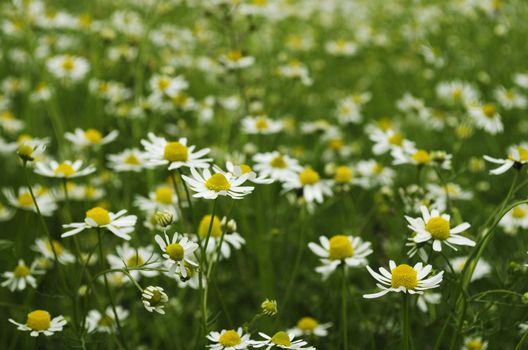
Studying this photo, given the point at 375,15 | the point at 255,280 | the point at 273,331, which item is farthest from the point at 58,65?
the point at 375,15

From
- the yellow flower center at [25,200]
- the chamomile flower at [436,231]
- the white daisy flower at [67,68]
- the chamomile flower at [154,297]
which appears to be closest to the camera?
the chamomile flower at [154,297]

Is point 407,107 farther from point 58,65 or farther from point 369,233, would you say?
point 58,65

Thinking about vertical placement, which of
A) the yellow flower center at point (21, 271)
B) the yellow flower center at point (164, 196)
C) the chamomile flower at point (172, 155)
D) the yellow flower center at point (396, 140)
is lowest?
the yellow flower center at point (21, 271)

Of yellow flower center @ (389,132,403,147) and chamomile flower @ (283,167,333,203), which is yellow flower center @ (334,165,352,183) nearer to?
chamomile flower @ (283,167,333,203)

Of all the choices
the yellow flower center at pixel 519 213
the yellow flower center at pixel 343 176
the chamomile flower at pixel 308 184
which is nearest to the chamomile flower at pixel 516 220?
the yellow flower center at pixel 519 213

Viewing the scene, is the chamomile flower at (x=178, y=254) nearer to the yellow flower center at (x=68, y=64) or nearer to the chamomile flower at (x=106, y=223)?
the chamomile flower at (x=106, y=223)

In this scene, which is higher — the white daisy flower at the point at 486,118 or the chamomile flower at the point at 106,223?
the chamomile flower at the point at 106,223

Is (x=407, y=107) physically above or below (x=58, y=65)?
below

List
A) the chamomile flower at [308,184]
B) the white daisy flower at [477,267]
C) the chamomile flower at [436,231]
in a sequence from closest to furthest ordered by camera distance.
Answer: the chamomile flower at [436,231] → the white daisy flower at [477,267] → the chamomile flower at [308,184]
